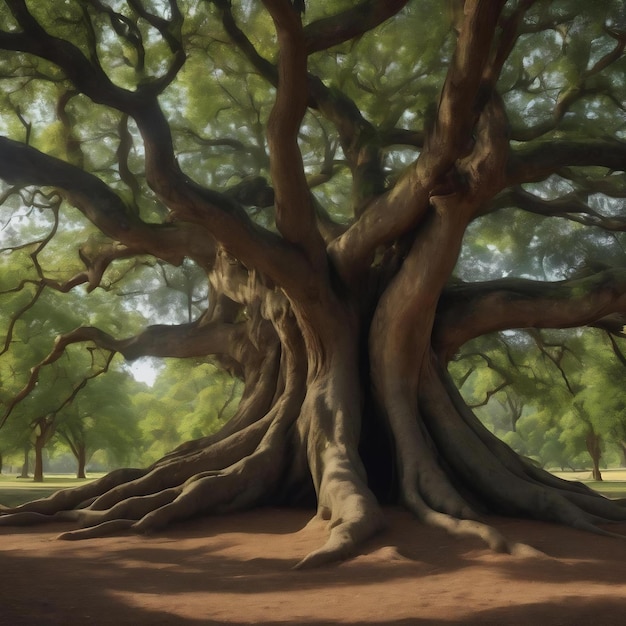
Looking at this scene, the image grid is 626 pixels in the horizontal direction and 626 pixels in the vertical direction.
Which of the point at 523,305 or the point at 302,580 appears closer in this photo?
the point at 302,580

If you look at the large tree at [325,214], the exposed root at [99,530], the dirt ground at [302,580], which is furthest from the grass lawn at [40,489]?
the dirt ground at [302,580]

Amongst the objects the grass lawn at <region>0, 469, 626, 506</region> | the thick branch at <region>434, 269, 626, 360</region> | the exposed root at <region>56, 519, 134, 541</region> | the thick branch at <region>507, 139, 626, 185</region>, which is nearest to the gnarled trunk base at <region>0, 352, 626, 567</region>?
the exposed root at <region>56, 519, 134, 541</region>

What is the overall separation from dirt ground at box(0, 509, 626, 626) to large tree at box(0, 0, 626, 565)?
17.2 inches

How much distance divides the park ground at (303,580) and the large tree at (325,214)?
42cm

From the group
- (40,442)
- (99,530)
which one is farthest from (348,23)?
(40,442)

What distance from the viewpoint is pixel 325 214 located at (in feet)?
39.7

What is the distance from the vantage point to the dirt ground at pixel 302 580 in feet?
12.6

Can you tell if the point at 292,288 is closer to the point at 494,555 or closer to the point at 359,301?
the point at 359,301

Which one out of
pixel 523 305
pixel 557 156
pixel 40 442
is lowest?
pixel 40 442

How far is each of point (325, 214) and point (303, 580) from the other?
801 centimetres

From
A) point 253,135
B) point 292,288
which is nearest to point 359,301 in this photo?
point 292,288

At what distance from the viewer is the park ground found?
12.6ft

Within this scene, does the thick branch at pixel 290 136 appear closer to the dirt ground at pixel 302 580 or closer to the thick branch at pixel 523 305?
the thick branch at pixel 523 305

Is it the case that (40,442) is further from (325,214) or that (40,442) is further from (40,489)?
(325,214)
